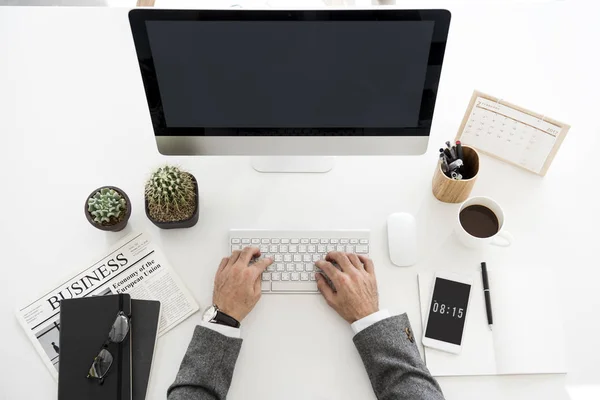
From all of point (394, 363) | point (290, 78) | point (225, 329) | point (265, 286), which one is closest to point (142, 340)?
point (225, 329)

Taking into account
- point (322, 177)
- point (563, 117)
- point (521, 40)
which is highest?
point (521, 40)

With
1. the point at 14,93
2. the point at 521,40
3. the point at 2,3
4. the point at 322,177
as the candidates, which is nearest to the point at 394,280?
the point at 322,177

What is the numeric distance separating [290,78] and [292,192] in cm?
31

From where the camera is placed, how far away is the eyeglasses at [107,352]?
0.94m

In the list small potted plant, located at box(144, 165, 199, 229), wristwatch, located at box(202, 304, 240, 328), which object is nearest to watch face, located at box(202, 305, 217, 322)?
wristwatch, located at box(202, 304, 240, 328)

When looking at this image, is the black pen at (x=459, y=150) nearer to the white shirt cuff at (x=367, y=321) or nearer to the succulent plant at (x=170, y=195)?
the white shirt cuff at (x=367, y=321)

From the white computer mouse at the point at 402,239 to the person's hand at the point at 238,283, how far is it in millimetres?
281

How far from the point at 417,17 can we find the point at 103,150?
805 mm

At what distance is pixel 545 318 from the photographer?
39.7 inches

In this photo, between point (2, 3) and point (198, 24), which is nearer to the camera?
point (198, 24)

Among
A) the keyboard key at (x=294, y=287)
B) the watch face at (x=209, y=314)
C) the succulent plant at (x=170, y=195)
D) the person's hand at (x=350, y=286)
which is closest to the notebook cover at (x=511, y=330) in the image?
the person's hand at (x=350, y=286)

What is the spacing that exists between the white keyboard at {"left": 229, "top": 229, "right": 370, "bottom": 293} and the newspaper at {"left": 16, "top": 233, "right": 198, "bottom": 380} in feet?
0.54

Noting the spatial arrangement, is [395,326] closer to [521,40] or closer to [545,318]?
[545,318]

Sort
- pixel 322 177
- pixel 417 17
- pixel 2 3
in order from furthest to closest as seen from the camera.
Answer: pixel 2 3, pixel 322 177, pixel 417 17
